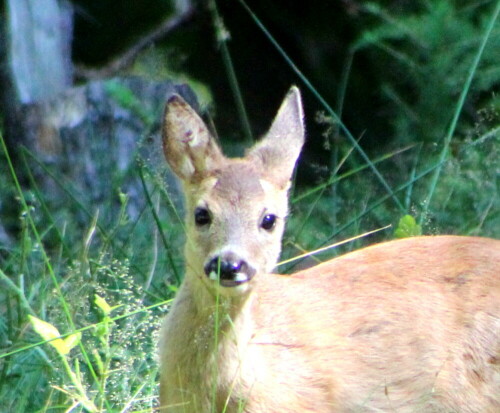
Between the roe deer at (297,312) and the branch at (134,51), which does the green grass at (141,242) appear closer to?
the roe deer at (297,312)

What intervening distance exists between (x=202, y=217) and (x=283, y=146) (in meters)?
0.59

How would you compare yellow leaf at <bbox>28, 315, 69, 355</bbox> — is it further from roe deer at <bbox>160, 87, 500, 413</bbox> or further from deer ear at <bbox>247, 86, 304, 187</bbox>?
deer ear at <bbox>247, 86, 304, 187</bbox>

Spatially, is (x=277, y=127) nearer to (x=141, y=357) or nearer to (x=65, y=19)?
(x=141, y=357)

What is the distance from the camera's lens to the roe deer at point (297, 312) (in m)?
4.22

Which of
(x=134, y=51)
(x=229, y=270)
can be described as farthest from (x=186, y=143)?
(x=134, y=51)

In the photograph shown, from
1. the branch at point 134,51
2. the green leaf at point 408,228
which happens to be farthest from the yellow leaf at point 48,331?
the branch at point 134,51

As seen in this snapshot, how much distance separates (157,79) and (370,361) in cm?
350

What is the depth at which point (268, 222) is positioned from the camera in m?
4.36

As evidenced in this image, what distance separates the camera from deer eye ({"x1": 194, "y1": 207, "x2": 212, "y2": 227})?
4.25 metres

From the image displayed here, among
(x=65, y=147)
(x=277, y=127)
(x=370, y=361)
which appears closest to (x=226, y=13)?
(x=65, y=147)

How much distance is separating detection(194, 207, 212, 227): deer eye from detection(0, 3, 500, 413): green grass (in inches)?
12.3

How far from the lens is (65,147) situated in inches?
285

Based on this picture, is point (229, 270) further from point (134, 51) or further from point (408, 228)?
point (134, 51)

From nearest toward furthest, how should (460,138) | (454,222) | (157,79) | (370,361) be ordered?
(370,361) < (454,222) < (460,138) < (157,79)
